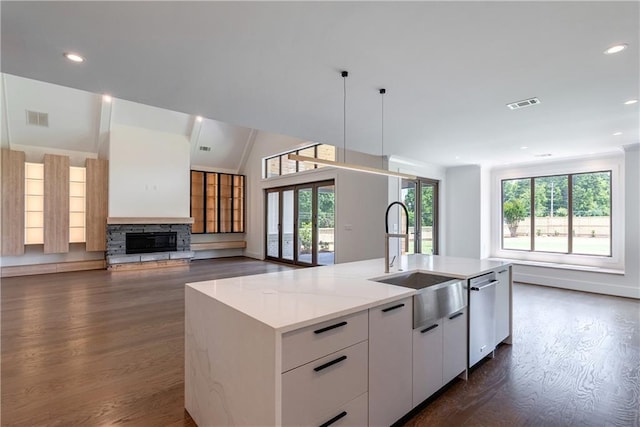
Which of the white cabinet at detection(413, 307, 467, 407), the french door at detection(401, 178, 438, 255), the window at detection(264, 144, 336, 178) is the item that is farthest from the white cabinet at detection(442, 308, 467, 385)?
the window at detection(264, 144, 336, 178)

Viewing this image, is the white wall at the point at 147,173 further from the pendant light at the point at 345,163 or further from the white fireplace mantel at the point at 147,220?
the pendant light at the point at 345,163

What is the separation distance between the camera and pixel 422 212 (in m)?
7.20

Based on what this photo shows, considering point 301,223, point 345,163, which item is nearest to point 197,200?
point 301,223

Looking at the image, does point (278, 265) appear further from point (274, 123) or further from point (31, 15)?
point (31, 15)

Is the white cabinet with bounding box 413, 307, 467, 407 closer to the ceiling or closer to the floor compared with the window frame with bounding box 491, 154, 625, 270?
closer to the floor

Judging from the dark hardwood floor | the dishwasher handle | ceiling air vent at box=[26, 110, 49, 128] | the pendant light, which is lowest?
the dark hardwood floor

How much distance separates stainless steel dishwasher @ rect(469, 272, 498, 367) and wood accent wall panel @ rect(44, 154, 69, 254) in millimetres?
8451

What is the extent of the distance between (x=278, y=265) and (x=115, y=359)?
550 centimetres

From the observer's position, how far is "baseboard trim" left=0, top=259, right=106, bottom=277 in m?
6.72

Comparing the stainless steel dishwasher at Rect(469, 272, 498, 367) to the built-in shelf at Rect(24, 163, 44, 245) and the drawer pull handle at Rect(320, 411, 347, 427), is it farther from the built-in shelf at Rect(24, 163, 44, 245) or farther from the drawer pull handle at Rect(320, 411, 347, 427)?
the built-in shelf at Rect(24, 163, 44, 245)

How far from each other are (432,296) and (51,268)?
28.3 ft

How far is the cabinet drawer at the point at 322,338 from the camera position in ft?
4.44

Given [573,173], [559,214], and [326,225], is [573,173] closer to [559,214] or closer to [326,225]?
[559,214]

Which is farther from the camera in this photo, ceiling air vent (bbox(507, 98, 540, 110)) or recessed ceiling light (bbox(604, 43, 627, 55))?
ceiling air vent (bbox(507, 98, 540, 110))
